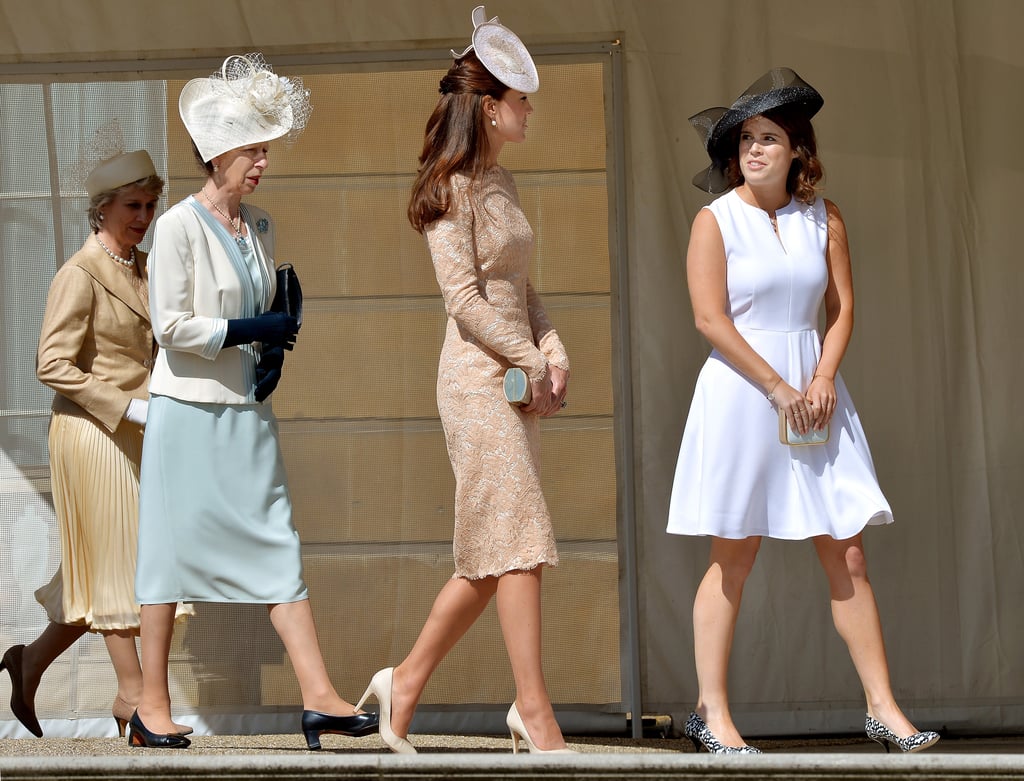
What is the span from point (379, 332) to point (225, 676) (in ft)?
4.25

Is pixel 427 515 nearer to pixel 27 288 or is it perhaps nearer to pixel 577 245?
pixel 577 245

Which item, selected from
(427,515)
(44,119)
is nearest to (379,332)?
(427,515)

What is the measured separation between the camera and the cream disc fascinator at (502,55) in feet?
13.1

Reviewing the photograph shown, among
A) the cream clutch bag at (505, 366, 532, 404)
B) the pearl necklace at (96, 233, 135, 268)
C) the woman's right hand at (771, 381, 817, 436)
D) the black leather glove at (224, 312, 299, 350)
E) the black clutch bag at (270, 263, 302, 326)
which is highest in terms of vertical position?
the pearl necklace at (96, 233, 135, 268)

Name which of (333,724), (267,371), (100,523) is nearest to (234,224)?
(267,371)

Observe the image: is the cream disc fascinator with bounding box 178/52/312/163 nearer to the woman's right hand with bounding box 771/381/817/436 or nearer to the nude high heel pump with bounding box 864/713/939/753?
the woman's right hand with bounding box 771/381/817/436

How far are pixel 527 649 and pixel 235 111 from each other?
1708 mm

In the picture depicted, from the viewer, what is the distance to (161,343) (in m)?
4.13

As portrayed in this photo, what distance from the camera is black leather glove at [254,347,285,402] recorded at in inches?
166

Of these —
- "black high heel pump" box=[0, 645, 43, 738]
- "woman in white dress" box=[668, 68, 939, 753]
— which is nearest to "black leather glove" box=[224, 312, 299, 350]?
"woman in white dress" box=[668, 68, 939, 753]

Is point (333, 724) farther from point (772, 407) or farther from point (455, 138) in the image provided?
point (455, 138)

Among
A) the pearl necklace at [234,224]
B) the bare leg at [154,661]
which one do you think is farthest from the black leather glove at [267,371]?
the bare leg at [154,661]

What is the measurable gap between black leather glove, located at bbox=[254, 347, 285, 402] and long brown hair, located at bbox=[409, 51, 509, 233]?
56cm

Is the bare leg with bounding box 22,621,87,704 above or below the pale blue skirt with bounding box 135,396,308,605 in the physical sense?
below
